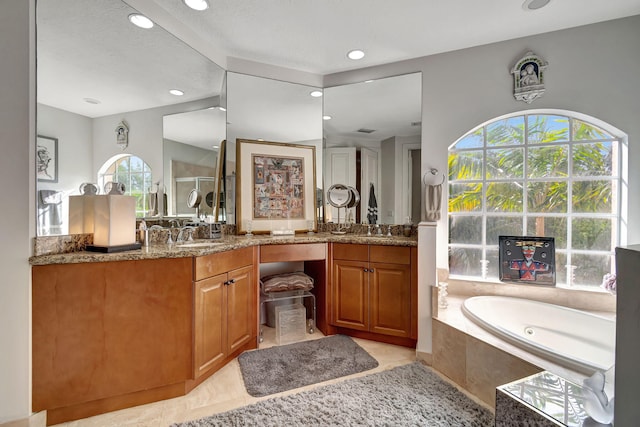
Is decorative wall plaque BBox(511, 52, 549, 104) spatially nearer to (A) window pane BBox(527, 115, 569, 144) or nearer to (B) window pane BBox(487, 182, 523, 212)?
(A) window pane BBox(527, 115, 569, 144)

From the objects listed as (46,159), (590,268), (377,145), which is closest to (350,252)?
(377,145)

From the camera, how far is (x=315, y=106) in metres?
3.10

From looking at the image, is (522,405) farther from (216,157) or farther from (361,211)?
(216,157)

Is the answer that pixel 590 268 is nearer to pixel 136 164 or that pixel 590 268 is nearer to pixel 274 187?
pixel 274 187

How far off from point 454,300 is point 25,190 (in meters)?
3.02

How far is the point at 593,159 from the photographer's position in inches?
93.7

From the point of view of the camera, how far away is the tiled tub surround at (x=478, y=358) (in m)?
1.57

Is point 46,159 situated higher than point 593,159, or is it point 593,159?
point 593,159

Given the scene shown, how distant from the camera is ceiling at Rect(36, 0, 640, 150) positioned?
5.90 ft

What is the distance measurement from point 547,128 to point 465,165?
2.23 ft

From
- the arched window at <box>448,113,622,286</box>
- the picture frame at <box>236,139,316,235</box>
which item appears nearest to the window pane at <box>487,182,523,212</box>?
the arched window at <box>448,113,622,286</box>

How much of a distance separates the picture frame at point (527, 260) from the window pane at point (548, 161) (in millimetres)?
547

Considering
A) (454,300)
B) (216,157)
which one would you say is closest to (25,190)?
(216,157)

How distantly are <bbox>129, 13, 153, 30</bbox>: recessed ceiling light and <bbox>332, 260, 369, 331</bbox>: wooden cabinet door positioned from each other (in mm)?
2310
